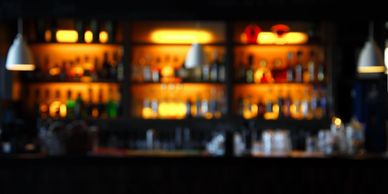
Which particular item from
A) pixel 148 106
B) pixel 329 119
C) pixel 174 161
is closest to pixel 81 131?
pixel 174 161

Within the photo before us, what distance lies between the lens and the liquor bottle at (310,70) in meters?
6.67

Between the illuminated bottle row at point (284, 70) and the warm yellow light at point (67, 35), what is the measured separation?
1.79 metres

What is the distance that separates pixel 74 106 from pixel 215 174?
3156mm

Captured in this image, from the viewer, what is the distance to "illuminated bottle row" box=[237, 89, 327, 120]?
21.8 feet

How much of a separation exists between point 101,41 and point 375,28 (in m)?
2.89

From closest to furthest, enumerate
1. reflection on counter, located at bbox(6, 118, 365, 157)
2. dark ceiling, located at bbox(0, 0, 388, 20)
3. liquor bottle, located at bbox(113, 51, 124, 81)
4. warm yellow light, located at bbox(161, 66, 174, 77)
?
dark ceiling, located at bbox(0, 0, 388, 20)
reflection on counter, located at bbox(6, 118, 365, 157)
liquor bottle, located at bbox(113, 51, 124, 81)
warm yellow light, located at bbox(161, 66, 174, 77)

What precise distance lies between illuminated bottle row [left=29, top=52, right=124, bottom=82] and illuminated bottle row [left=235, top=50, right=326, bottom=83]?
1319mm

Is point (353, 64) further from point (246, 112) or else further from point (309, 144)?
point (309, 144)

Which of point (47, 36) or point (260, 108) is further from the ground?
point (47, 36)

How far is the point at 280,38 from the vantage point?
6750 mm

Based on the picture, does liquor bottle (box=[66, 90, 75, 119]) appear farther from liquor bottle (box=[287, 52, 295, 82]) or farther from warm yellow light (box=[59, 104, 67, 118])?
liquor bottle (box=[287, 52, 295, 82])

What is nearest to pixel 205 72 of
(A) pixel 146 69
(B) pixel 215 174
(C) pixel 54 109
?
(A) pixel 146 69

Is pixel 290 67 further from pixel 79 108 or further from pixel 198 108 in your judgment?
pixel 79 108

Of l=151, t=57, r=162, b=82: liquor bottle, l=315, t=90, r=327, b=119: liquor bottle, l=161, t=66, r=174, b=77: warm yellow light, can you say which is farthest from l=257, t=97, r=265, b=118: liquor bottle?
l=151, t=57, r=162, b=82: liquor bottle
